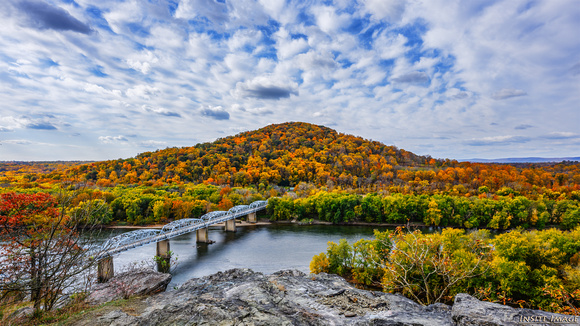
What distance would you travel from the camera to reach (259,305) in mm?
11547

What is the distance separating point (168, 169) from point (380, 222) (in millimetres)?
76297

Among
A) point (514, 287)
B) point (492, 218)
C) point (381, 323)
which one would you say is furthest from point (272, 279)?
point (492, 218)

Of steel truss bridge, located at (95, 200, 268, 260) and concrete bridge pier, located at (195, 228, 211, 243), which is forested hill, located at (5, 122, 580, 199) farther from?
concrete bridge pier, located at (195, 228, 211, 243)

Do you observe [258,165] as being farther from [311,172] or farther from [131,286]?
[131,286]

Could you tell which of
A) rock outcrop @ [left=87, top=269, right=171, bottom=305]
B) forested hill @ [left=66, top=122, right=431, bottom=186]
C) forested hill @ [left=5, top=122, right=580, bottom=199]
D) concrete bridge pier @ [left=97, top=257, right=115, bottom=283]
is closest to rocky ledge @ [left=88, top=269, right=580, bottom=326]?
rock outcrop @ [left=87, top=269, right=171, bottom=305]

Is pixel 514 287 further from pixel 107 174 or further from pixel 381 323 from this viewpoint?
pixel 107 174

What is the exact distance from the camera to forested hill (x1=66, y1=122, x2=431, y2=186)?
89.7 m

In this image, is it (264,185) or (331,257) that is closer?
(331,257)

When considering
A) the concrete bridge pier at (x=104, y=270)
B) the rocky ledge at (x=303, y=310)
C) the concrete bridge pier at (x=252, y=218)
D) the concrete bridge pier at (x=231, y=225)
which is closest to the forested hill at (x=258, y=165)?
the concrete bridge pier at (x=252, y=218)

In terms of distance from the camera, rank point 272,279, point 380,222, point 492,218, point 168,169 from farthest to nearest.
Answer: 1. point 168,169
2. point 380,222
3. point 492,218
4. point 272,279

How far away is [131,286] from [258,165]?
86.0 m

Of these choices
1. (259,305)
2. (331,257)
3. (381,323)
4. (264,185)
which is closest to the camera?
(381,323)

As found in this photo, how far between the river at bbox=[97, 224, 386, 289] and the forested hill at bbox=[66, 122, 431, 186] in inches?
1538

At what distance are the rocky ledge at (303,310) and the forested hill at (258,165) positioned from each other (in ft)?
245
